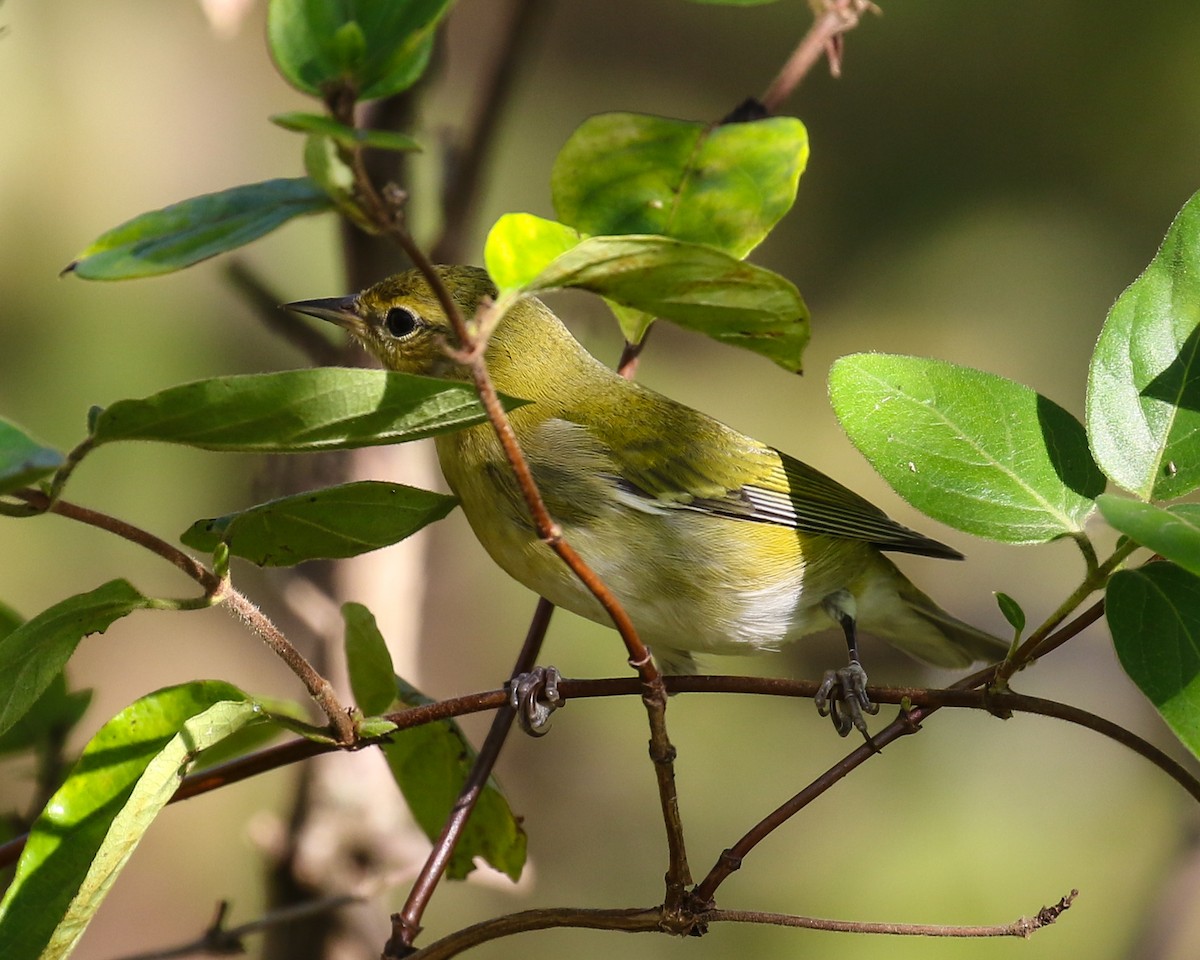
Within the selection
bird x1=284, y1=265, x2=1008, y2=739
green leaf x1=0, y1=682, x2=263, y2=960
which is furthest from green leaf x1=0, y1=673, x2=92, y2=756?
bird x1=284, y1=265, x2=1008, y2=739

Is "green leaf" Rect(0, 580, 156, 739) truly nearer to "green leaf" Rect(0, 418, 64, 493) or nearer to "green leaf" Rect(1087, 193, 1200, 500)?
"green leaf" Rect(0, 418, 64, 493)

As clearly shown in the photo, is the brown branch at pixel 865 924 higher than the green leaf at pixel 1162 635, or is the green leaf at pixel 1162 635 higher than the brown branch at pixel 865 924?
the green leaf at pixel 1162 635

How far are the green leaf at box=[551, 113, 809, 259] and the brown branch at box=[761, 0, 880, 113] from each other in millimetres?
328

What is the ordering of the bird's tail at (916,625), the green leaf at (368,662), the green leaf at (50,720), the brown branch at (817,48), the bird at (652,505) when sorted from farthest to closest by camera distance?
the bird's tail at (916,625) < the bird at (652,505) < the brown branch at (817,48) < the green leaf at (50,720) < the green leaf at (368,662)

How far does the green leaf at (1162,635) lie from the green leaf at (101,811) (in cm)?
91

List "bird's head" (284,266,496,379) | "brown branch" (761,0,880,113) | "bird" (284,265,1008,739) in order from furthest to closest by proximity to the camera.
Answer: "bird's head" (284,266,496,379) < "bird" (284,265,1008,739) < "brown branch" (761,0,880,113)

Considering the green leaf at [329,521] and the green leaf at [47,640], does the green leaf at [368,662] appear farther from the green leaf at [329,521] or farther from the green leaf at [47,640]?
the green leaf at [47,640]

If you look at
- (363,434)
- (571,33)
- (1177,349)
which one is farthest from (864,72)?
(363,434)

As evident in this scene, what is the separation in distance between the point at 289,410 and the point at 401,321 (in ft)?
4.86

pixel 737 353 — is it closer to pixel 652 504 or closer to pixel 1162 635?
pixel 652 504

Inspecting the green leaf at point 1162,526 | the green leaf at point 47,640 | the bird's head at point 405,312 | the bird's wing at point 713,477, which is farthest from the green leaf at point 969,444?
the bird's head at point 405,312

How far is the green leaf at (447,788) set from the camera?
187 centimetres

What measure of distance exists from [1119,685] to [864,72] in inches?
141

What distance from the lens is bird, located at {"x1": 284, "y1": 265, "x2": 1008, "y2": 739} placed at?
92.1 inches
